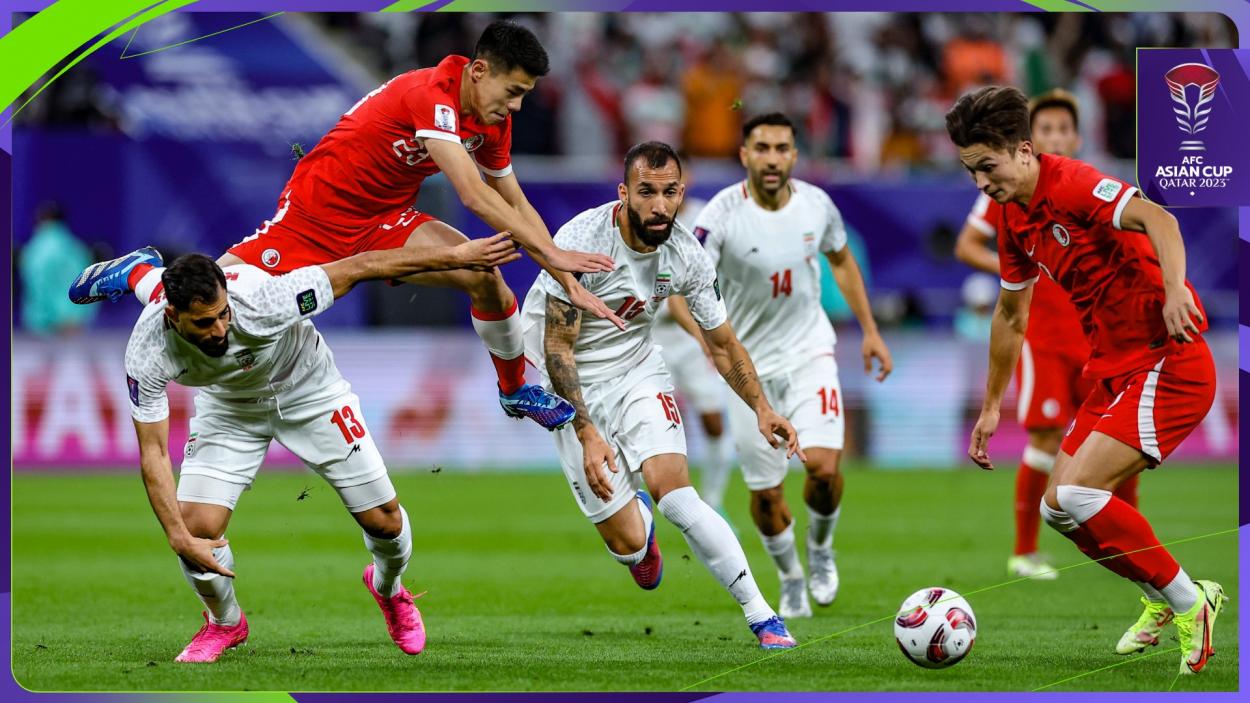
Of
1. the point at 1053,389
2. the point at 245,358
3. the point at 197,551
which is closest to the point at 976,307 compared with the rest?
the point at 1053,389

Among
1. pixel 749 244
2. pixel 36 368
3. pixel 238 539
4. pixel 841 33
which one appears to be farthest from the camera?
pixel 841 33

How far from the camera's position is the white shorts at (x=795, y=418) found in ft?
32.7

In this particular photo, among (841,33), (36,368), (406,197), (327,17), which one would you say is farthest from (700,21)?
(406,197)

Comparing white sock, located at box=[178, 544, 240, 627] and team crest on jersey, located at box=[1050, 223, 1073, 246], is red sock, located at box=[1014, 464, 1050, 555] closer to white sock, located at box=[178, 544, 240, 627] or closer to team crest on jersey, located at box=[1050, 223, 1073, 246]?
team crest on jersey, located at box=[1050, 223, 1073, 246]

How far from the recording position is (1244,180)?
6.78 meters

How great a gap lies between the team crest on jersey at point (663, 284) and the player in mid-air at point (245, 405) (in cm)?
138

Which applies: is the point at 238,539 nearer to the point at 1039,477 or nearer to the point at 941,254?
the point at 1039,477

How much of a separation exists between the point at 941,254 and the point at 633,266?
37.3 ft

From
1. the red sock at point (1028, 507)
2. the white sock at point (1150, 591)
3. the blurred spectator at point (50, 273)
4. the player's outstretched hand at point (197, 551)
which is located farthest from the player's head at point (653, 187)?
the blurred spectator at point (50, 273)

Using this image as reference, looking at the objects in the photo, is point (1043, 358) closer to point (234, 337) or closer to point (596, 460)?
point (596, 460)

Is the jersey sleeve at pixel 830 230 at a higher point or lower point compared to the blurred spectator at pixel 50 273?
higher

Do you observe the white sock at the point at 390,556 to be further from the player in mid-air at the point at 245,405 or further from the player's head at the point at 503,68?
the player's head at the point at 503,68

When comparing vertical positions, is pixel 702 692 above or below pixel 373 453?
below

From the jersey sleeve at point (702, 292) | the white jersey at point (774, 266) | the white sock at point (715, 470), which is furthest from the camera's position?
the white sock at point (715, 470)
